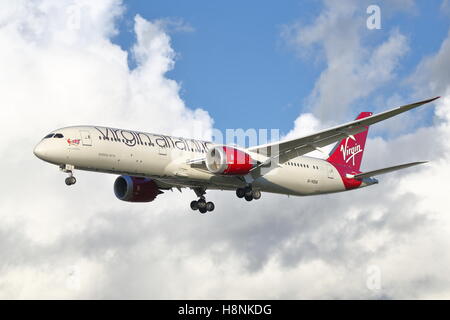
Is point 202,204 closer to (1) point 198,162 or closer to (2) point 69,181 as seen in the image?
(1) point 198,162

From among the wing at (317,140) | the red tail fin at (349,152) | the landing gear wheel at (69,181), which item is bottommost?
the landing gear wheel at (69,181)

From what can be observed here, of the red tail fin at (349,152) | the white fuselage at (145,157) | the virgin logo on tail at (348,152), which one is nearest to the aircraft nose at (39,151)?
the white fuselage at (145,157)

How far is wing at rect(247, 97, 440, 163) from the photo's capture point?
41594mm

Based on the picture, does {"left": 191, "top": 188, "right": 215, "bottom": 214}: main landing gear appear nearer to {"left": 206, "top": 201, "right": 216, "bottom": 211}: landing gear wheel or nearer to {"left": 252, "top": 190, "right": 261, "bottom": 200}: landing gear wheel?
{"left": 206, "top": 201, "right": 216, "bottom": 211}: landing gear wheel

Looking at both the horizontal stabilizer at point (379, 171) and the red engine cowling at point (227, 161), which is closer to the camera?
the red engine cowling at point (227, 161)

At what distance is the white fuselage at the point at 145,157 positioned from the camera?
143ft

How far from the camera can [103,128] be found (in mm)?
45375

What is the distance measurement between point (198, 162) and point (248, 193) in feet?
14.6

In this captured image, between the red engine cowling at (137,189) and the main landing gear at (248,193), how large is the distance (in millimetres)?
7218

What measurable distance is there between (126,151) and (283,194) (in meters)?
13.7

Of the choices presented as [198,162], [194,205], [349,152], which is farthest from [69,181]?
[349,152]

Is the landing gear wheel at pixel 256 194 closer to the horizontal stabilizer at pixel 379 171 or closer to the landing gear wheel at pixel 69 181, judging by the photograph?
the horizontal stabilizer at pixel 379 171

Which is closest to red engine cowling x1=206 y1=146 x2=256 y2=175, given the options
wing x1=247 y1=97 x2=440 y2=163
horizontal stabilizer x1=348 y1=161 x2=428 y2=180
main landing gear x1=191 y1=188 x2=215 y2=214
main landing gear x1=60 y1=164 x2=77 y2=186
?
wing x1=247 y1=97 x2=440 y2=163

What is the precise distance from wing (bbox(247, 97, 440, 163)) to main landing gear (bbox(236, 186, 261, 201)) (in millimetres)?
2544
